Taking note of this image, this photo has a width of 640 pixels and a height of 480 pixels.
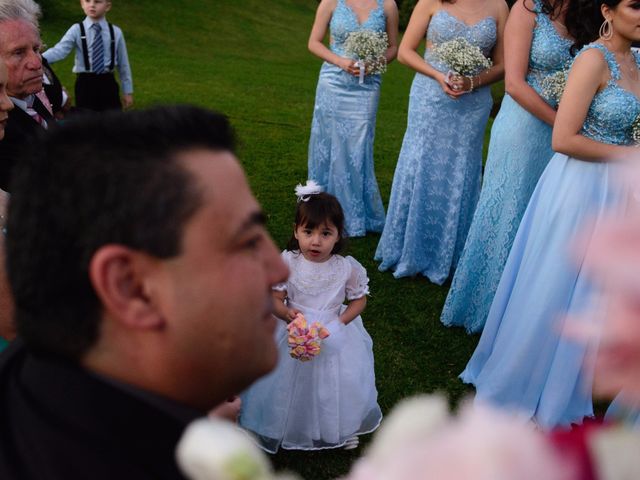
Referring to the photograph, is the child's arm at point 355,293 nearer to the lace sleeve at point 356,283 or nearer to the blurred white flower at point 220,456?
the lace sleeve at point 356,283

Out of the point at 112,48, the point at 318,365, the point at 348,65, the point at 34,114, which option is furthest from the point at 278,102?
the point at 318,365

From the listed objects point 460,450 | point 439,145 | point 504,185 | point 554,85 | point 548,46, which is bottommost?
point 439,145

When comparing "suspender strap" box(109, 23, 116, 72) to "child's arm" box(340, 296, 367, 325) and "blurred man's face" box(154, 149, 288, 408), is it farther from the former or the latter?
"blurred man's face" box(154, 149, 288, 408)

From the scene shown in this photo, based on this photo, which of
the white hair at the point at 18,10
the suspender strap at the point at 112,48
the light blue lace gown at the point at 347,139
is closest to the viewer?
the white hair at the point at 18,10

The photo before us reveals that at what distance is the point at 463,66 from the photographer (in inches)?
209

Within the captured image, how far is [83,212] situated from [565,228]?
10.7ft

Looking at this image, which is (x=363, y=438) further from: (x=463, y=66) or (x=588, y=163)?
(x=463, y=66)

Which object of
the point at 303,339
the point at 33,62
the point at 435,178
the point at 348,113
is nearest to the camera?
the point at 303,339

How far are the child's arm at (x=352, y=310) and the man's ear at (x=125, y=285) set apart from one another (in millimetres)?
2797

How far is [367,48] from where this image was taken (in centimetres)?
646

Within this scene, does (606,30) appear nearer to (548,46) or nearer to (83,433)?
(548,46)

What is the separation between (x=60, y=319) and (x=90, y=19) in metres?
7.42

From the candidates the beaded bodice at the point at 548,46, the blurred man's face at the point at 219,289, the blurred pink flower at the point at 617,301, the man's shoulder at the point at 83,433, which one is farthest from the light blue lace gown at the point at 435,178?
the blurred pink flower at the point at 617,301

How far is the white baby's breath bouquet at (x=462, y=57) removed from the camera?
17.2 feet
